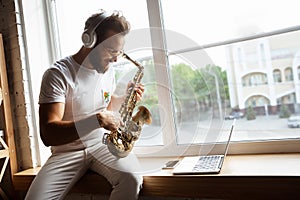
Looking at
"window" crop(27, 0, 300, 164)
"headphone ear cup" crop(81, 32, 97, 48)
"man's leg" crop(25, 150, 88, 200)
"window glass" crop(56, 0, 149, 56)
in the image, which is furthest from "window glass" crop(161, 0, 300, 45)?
"man's leg" crop(25, 150, 88, 200)

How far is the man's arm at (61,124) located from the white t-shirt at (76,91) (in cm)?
4

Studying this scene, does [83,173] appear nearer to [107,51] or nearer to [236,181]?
[107,51]

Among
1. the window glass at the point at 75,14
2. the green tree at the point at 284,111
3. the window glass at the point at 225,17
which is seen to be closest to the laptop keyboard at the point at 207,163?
the green tree at the point at 284,111

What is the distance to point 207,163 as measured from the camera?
1321 mm

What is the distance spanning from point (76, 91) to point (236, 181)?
2.56 feet

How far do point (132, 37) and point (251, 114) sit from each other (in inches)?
28.5

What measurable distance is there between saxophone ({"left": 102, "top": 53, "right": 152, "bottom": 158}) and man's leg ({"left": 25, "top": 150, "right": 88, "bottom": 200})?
0.59ft

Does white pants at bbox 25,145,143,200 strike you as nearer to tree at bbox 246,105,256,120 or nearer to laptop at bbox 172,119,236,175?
laptop at bbox 172,119,236,175

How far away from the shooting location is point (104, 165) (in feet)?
4.42

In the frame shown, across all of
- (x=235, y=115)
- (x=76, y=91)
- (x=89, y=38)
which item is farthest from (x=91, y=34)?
(x=235, y=115)

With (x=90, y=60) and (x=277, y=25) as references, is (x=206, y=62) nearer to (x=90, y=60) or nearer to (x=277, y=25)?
(x=277, y=25)

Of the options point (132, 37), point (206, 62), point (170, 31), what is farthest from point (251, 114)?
point (132, 37)

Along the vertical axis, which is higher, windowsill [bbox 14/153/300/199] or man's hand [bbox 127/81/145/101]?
man's hand [bbox 127/81/145/101]

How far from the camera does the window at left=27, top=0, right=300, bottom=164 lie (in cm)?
136
